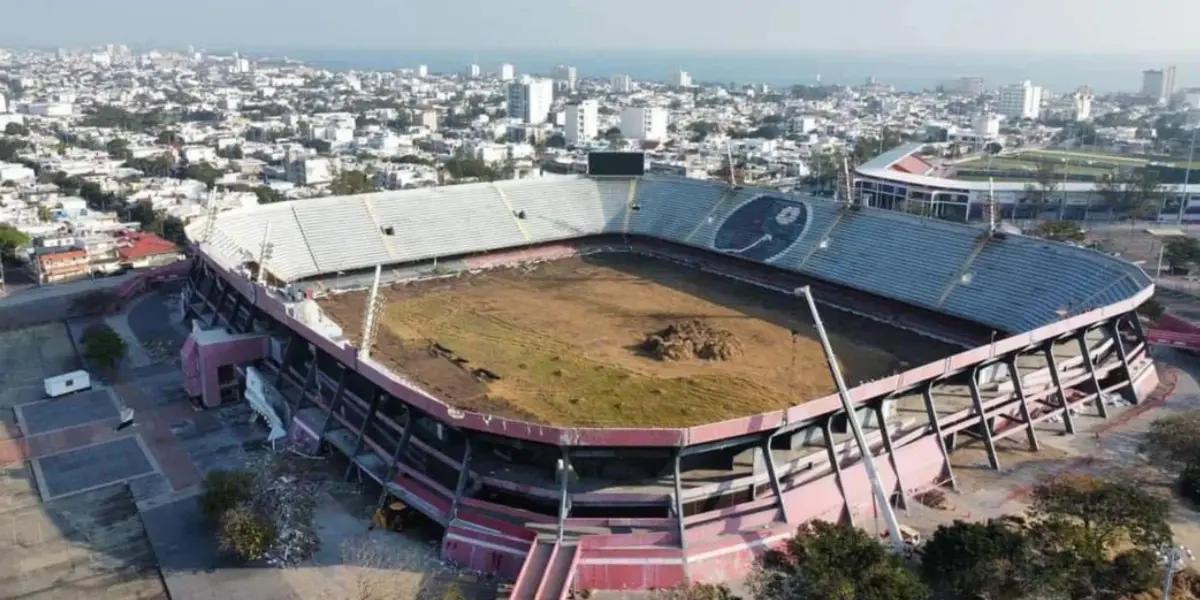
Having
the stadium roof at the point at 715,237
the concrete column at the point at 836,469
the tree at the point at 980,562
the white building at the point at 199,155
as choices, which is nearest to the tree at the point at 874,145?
the stadium roof at the point at 715,237

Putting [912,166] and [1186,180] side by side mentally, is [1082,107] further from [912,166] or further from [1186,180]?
[912,166]

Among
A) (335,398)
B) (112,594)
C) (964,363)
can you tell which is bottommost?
(112,594)

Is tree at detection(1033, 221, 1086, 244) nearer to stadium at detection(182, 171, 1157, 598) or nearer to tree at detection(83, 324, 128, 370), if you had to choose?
stadium at detection(182, 171, 1157, 598)

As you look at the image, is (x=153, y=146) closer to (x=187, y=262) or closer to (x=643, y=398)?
(x=187, y=262)

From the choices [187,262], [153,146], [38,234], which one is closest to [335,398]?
[187,262]

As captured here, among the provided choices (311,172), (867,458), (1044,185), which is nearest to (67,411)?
(867,458)

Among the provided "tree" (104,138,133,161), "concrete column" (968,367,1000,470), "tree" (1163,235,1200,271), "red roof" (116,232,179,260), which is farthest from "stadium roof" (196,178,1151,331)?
"tree" (104,138,133,161)
